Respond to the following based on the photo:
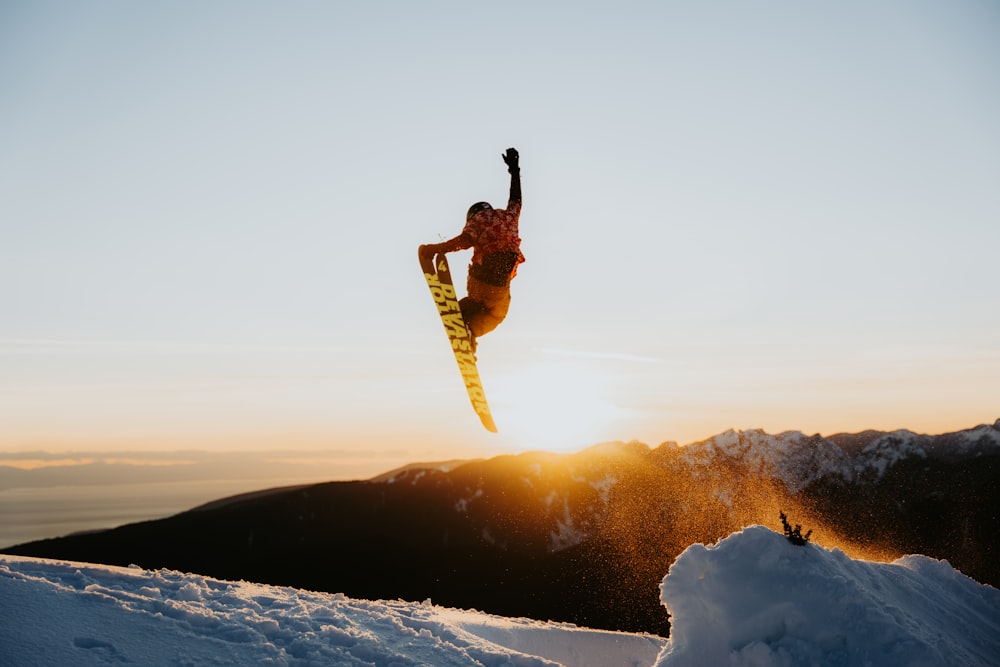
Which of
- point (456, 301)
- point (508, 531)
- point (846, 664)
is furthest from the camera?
point (508, 531)

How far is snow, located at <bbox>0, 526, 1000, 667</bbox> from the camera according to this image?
30.2ft

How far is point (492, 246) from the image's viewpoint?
11.0 m

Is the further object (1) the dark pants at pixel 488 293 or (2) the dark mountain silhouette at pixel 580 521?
(2) the dark mountain silhouette at pixel 580 521

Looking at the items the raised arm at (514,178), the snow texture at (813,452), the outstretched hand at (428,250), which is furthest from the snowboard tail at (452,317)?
the snow texture at (813,452)

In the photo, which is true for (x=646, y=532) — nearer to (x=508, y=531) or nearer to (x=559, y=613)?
(x=508, y=531)

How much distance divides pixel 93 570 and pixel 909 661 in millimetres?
13342

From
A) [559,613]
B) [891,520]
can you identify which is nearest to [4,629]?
[559,613]

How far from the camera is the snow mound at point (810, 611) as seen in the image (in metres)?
10.8

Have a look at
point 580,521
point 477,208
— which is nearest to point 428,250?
point 477,208

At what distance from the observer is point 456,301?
12.3 m

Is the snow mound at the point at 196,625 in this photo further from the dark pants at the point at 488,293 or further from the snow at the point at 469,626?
the dark pants at the point at 488,293

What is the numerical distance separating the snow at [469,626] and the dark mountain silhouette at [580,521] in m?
70.1

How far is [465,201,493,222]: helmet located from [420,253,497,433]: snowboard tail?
941 millimetres

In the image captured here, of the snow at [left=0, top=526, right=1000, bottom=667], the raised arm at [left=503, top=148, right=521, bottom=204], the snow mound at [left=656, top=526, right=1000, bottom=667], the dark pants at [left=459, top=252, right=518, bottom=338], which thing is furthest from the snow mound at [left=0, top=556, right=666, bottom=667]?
the raised arm at [left=503, top=148, right=521, bottom=204]
